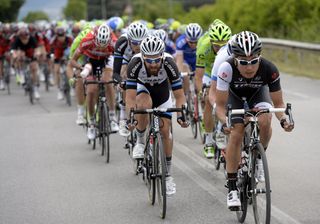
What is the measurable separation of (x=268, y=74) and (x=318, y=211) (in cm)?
158

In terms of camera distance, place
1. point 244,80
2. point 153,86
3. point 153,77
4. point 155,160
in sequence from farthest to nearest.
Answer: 1. point 153,86
2. point 153,77
3. point 155,160
4. point 244,80

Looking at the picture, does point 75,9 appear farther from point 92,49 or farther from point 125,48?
point 125,48

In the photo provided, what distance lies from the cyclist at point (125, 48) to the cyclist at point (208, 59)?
87 cm

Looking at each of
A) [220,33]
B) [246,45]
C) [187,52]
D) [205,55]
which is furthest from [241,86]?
[187,52]

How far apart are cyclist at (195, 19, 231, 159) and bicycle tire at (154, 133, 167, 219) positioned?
2284 mm

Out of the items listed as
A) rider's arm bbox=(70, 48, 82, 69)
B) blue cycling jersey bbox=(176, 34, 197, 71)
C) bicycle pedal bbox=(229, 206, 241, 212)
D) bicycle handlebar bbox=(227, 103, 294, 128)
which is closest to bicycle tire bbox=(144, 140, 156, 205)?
bicycle pedal bbox=(229, 206, 241, 212)

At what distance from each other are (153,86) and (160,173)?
1346 mm

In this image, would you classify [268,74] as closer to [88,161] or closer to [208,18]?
[88,161]

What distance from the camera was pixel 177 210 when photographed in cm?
891

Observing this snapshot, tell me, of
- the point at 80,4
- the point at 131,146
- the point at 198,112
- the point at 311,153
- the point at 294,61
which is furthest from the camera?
the point at 80,4

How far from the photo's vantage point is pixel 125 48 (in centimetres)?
1249

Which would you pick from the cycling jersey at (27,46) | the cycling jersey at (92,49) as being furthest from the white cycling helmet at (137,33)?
the cycling jersey at (27,46)

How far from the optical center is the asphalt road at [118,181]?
8.79 metres

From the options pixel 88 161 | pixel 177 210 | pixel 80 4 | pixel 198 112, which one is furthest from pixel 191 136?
pixel 80 4
